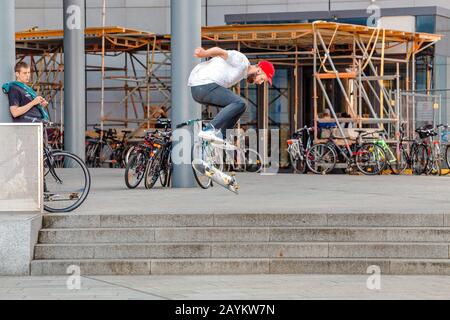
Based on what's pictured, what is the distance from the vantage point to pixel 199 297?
28.6 ft

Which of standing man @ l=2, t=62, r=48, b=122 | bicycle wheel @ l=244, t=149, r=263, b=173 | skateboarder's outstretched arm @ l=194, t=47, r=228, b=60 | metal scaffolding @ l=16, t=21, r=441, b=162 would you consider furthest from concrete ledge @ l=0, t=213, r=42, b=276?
Answer: bicycle wheel @ l=244, t=149, r=263, b=173

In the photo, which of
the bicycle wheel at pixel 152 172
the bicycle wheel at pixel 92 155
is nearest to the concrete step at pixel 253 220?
the bicycle wheel at pixel 152 172

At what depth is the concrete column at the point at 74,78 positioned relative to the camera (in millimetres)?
23562

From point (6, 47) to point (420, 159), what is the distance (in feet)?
41.1

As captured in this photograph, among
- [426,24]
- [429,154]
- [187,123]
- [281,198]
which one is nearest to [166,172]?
[187,123]

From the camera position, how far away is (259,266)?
10219 mm

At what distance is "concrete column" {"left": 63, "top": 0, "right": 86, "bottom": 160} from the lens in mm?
23562

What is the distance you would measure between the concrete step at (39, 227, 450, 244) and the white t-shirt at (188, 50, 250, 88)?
3067mm

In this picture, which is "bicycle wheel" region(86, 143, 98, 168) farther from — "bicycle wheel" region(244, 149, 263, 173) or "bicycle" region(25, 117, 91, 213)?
"bicycle" region(25, 117, 91, 213)

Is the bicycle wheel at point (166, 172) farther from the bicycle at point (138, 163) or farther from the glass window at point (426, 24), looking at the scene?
the glass window at point (426, 24)

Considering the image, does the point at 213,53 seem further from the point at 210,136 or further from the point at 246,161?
the point at 246,161

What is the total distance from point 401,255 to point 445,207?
74.8 inches

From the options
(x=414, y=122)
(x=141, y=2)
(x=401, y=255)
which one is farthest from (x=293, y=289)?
(x=141, y=2)
